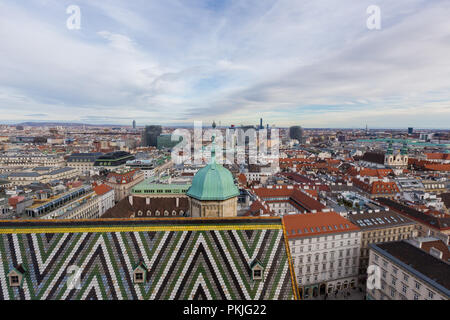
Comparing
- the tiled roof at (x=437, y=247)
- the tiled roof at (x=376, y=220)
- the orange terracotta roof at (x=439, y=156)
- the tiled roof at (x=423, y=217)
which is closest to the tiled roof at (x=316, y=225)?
the tiled roof at (x=376, y=220)

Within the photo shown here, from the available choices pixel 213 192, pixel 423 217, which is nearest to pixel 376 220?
pixel 423 217

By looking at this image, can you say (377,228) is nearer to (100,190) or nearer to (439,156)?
(100,190)

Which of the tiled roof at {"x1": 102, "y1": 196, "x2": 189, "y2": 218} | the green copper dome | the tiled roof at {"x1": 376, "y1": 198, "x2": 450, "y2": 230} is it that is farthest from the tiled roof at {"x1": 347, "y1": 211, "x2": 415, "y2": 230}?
the tiled roof at {"x1": 102, "y1": 196, "x2": 189, "y2": 218}

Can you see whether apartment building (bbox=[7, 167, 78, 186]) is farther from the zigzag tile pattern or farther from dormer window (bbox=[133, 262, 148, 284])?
dormer window (bbox=[133, 262, 148, 284])

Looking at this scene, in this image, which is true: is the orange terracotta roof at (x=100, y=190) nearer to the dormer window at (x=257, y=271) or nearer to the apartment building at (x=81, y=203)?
the apartment building at (x=81, y=203)

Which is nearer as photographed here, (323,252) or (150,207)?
(323,252)

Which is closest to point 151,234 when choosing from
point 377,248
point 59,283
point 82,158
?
point 59,283
